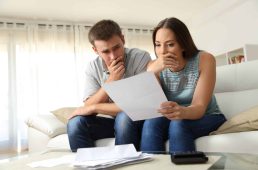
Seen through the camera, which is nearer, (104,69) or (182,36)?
(182,36)

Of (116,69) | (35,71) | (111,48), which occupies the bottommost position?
(116,69)

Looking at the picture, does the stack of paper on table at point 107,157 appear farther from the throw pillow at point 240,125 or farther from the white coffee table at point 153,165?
the throw pillow at point 240,125

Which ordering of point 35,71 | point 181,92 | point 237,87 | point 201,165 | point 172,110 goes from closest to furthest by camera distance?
point 201,165 < point 172,110 < point 181,92 < point 237,87 < point 35,71

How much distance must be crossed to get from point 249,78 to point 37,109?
2.94 meters

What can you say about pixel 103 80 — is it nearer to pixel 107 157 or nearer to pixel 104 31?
pixel 104 31

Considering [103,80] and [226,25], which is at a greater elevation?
[226,25]

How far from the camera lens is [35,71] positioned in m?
3.92

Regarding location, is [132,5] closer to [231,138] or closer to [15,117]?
[15,117]

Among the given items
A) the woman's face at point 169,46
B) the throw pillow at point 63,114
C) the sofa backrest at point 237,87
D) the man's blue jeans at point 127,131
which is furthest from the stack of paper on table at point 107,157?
the throw pillow at point 63,114

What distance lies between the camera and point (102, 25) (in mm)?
1495

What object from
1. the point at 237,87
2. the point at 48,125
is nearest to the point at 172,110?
the point at 237,87

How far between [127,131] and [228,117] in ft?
2.08

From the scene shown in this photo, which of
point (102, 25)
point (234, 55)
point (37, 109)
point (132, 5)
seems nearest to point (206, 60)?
point (102, 25)

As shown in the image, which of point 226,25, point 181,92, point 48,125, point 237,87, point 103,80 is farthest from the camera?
point 226,25
